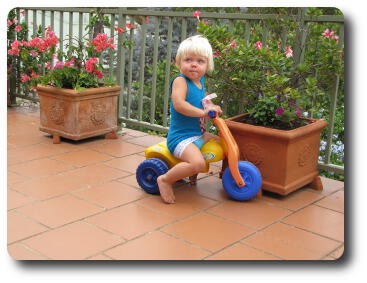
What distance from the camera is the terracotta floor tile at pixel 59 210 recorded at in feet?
9.68

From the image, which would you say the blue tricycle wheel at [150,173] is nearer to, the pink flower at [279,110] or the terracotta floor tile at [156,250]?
the terracotta floor tile at [156,250]

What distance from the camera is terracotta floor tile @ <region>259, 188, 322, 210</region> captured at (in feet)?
10.8

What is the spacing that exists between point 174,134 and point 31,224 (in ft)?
3.46

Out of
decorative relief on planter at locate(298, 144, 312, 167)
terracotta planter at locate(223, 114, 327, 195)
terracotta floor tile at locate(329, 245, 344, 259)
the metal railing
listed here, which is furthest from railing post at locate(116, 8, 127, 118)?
terracotta floor tile at locate(329, 245, 344, 259)

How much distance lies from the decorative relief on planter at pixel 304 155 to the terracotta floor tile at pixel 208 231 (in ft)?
2.39

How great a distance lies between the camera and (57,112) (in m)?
4.55

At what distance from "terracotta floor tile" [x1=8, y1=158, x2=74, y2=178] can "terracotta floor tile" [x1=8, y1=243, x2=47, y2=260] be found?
3.68 feet

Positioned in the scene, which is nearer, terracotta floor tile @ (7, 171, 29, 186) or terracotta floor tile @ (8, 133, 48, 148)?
terracotta floor tile @ (7, 171, 29, 186)

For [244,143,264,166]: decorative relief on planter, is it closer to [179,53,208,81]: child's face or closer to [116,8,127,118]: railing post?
[179,53,208,81]: child's face

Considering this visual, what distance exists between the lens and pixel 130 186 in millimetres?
3537

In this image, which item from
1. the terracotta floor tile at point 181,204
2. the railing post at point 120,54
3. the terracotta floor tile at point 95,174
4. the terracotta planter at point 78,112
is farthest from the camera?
the railing post at point 120,54

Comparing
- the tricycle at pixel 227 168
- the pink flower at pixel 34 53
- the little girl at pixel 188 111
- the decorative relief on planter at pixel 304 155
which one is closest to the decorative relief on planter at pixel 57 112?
the pink flower at pixel 34 53

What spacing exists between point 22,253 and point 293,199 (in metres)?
1.76

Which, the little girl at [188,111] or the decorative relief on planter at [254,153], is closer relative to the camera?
the little girl at [188,111]
